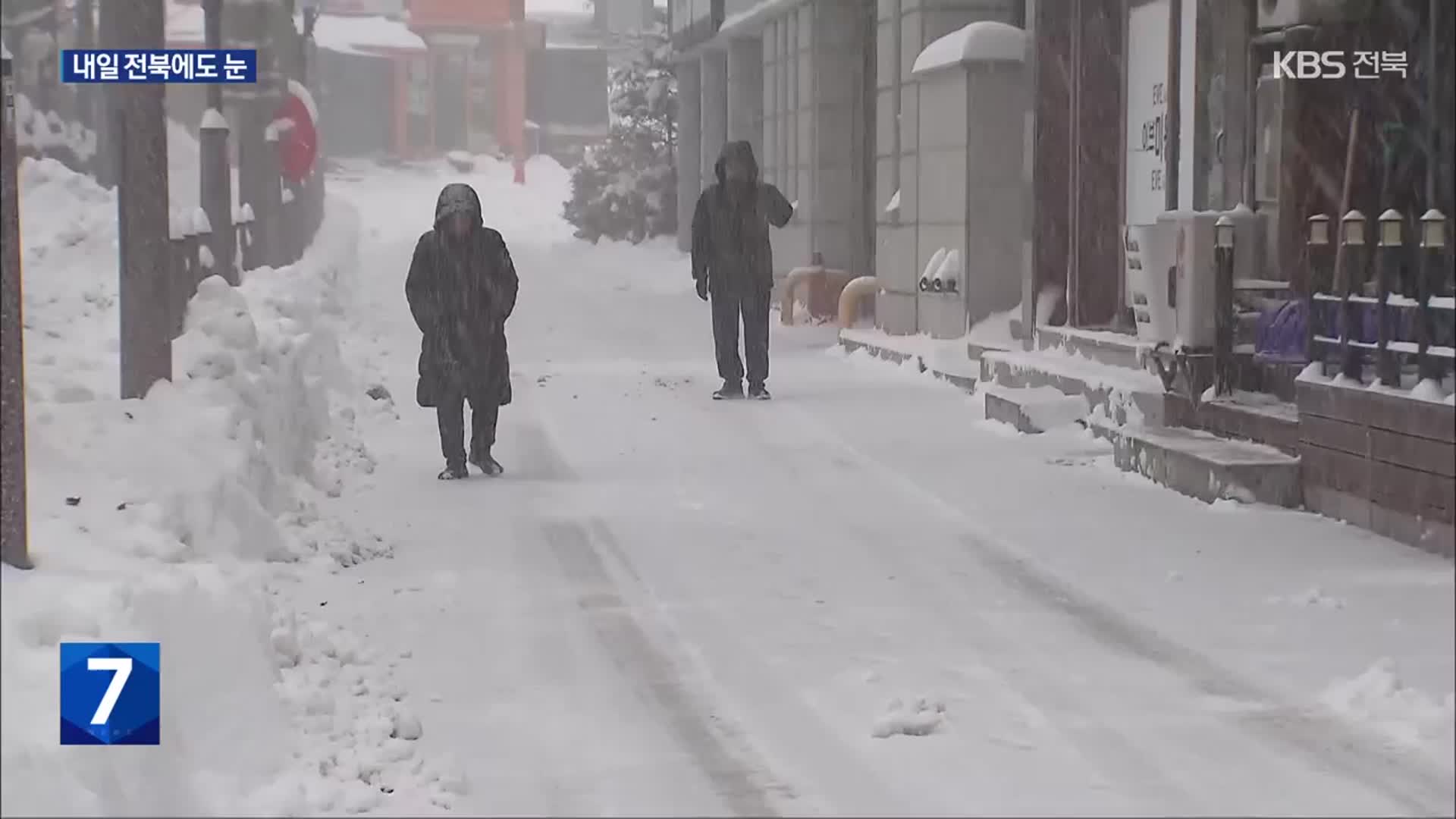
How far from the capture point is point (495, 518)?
36.3 ft

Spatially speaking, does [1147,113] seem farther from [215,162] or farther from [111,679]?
[111,679]

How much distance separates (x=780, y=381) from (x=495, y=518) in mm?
7819

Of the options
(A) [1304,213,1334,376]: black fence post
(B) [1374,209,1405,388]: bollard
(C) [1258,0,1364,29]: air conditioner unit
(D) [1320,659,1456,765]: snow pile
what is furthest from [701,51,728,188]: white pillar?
(D) [1320,659,1456,765]: snow pile

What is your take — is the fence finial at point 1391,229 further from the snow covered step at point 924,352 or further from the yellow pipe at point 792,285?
the yellow pipe at point 792,285

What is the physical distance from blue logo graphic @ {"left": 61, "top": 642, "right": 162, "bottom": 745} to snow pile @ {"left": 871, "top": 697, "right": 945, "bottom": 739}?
215 centimetres

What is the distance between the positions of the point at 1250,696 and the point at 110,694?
3.57 metres

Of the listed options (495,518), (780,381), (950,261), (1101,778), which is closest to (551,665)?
(1101,778)

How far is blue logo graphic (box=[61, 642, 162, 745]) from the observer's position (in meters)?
5.70

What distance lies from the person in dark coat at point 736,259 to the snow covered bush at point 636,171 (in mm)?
27252

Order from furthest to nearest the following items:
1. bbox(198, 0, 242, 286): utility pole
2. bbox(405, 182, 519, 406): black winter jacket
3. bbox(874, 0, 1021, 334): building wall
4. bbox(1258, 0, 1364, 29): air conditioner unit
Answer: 1. bbox(874, 0, 1021, 334): building wall
2. bbox(198, 0, 242, 286): utility pole
3. bbox(1258, 0, 1364, 29): air conditioner unit
4. bbox(405, 182, 519, 406): black winter jacket

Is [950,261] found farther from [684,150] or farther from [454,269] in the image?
[684,150]

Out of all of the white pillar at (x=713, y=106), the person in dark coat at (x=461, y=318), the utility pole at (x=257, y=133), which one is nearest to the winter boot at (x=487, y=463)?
the person in dark coat at (x=461, y=318)

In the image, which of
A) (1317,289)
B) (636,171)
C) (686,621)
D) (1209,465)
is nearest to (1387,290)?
(1317,289)

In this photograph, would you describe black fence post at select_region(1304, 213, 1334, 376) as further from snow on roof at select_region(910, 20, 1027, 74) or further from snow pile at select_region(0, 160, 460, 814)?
snow on roof at select_region(910, 20, 1027, 74)
